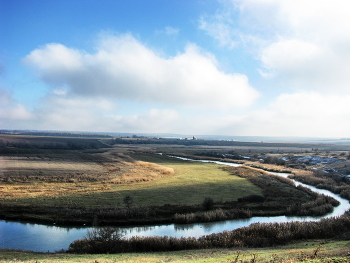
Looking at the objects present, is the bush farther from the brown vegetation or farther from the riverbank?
the brown vegetation

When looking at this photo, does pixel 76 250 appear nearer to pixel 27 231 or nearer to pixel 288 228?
pixel 27 231

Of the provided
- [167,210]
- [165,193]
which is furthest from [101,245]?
[165,193]

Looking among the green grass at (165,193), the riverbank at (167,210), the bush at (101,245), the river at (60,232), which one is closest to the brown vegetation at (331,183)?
the riverbank at (167,210)

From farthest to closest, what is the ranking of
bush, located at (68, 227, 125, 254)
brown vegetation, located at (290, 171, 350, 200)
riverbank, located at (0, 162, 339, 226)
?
brown vegetation, located at (290, 171, 350, 200)
riverbank, located at (0, 162, 339, 226)
bush, located at (68, 227, 125, 254)

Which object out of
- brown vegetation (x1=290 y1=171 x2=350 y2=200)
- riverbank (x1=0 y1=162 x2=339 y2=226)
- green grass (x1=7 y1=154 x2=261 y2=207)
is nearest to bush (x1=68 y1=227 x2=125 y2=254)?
riverbank (x1=0 y1=162 x2=339 y2=226)

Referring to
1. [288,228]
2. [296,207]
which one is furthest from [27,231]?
[296,207]

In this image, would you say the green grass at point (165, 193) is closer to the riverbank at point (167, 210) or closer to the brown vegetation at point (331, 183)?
the riverbank at point (167, 210)

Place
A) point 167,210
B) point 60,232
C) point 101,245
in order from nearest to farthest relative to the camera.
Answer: point 101,245 → point 60,232 → point 167,210

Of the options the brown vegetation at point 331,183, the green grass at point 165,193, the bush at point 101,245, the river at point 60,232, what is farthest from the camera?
the brown vegetation at point 331,183

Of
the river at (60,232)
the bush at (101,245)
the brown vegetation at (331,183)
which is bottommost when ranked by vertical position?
the river at (60,232)

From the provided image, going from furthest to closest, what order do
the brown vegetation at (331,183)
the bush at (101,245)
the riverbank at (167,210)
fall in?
the brown vegetation at (331,183) < the riverbank at (167,210) < the bush at (101,245)

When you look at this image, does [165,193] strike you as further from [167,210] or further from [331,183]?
[331,183]
